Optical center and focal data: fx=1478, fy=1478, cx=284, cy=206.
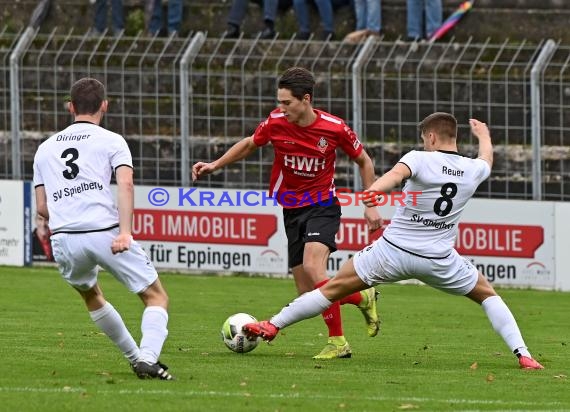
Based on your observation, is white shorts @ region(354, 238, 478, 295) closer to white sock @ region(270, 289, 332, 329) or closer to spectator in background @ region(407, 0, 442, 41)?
white sock @ region(270, 289, 332, 329)

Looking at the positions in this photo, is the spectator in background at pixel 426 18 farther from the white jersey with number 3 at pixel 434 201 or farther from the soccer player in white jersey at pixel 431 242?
the white jersey with number 3 at pixel 434 201

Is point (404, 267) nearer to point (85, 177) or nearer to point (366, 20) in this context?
point (85, 177)

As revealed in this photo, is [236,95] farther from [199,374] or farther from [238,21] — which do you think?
[199,374]

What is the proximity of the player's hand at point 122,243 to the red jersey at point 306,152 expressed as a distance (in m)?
3.06

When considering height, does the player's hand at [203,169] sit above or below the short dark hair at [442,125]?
below

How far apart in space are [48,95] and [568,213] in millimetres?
8313

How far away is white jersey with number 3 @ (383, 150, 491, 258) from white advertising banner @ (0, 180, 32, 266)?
1170 centimetres

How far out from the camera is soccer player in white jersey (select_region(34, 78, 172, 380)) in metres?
9.48

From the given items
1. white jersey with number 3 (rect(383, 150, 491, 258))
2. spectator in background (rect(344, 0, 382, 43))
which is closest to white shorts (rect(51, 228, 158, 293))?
white jersey with number 3 (rect(383, 150, 491, 258))

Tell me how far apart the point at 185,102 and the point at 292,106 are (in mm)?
10055

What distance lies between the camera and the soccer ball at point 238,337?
11.7m

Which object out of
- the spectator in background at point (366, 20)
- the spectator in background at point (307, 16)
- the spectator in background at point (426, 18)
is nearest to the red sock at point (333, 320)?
the spectator in background at point (366, 20)

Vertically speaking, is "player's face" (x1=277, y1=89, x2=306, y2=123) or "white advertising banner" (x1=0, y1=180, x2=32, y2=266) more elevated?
"player's face" (x1=277, y1=89, x2=306, y2=123)

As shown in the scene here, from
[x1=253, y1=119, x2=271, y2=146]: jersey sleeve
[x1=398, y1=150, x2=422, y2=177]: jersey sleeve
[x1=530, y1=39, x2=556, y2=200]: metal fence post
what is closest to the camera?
[x1=398, y1=150, x2=422, y2=177]: jersey sleeve
